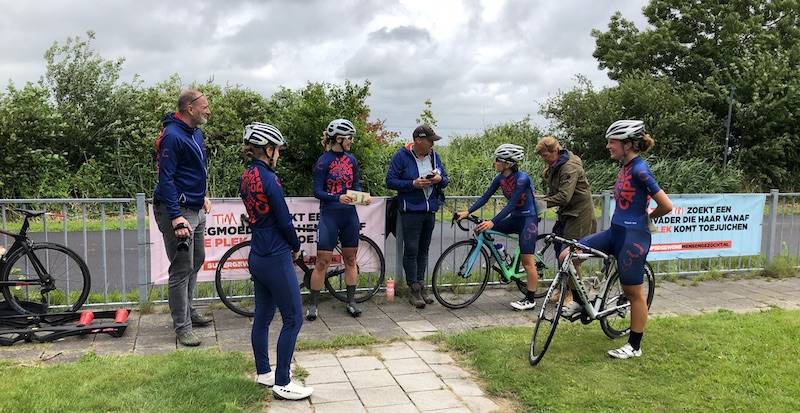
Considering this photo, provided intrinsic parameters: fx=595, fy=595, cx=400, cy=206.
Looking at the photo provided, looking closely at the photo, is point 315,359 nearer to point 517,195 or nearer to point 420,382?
point 420,382

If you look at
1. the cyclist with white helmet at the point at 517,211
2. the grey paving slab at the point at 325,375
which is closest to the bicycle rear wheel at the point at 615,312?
the cyclist with white helmet at the point at 517,211

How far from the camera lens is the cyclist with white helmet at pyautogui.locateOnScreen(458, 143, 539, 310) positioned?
628cm

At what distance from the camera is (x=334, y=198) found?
5.84 metres

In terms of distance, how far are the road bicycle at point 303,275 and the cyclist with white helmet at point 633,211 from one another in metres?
2.72

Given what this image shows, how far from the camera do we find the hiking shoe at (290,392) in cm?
401

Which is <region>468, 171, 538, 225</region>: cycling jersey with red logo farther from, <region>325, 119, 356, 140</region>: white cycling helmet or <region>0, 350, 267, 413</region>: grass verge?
<region>0, 350, 267, 413</region>: grass verge

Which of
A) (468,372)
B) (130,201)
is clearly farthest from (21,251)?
(468,372)

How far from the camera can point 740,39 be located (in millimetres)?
21344

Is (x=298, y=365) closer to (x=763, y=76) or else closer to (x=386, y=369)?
(x=386, y=369)

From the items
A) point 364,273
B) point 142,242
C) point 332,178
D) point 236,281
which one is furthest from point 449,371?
point 142,242

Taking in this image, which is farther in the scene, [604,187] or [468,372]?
[604,187]

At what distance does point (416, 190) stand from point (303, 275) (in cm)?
157

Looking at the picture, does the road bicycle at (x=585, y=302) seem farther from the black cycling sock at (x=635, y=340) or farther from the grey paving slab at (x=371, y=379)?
the grey paving slab at (x=371, y=379)

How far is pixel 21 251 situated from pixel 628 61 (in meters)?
21.9
